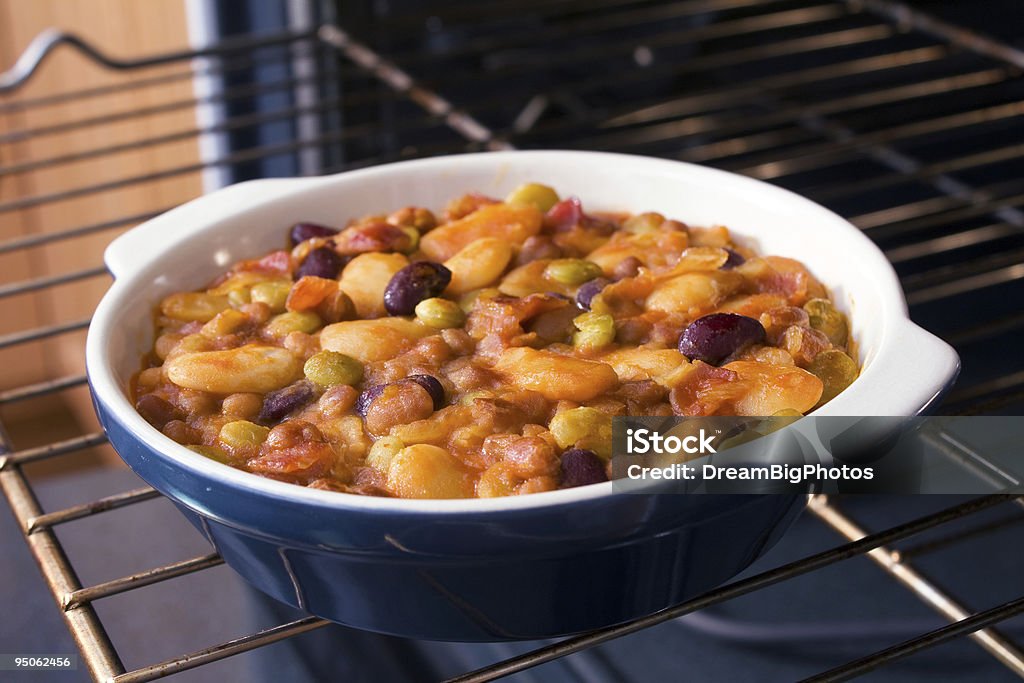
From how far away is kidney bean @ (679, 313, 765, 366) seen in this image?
689mm

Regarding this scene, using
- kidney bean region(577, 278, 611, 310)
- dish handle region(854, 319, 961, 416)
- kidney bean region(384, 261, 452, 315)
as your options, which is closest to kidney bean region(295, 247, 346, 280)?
kidney bean region(384, 261, 452, 315)

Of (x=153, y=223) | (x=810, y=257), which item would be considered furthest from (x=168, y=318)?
(x=810, y=257)

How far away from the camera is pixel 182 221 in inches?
33.1

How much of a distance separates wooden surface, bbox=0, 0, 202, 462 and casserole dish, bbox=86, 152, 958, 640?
1862 millimetres

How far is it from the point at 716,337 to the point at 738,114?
3.03 feet

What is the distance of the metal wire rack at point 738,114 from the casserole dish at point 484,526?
0.12 meters

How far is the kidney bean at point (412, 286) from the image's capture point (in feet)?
2.47

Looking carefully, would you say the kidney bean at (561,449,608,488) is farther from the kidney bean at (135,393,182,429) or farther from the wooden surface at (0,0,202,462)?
the wooden surface at (0,0,202,462)

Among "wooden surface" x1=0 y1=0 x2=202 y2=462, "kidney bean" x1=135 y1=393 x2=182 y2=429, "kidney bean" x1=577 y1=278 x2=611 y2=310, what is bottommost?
"wooden surface" x1=0 y1=0 x2=202 y2=462

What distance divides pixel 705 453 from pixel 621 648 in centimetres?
31

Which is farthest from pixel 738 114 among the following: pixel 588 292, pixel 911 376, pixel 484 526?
pixel 484 526

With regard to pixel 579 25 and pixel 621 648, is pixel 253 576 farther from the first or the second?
pixel 579 25

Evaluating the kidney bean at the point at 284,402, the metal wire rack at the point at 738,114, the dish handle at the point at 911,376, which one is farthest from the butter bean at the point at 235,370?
the dish handle at the point at 911,376

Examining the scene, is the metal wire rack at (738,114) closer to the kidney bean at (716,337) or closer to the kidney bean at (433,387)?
the kidney bean at (716,337)
